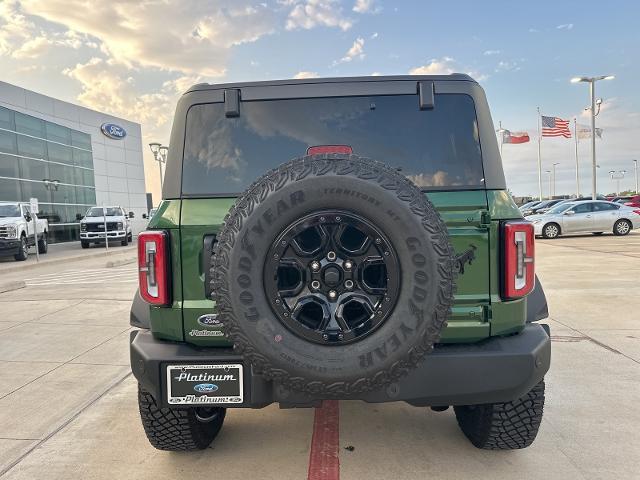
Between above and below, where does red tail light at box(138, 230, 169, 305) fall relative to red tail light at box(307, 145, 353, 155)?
below

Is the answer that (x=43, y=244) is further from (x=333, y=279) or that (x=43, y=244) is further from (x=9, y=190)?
(x=333, y=279)

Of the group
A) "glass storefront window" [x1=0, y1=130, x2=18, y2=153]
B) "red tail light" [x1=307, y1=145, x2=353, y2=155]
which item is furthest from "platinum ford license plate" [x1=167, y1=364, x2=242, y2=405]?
"glass storefront window" [x1=0, y1=130, x2=18, y2=153]

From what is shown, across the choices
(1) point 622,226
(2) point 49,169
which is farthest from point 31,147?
(1) point 622,226

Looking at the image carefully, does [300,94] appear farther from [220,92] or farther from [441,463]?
[441,463]

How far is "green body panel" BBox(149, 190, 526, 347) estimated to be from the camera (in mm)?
2277

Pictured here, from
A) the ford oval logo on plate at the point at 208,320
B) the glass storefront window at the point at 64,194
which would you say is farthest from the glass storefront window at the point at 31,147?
the ford oval logo on plate at the point at 208,320

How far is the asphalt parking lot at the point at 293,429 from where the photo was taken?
2.70 metres

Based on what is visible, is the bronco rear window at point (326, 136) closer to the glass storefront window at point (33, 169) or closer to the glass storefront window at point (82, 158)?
the glass storefront window at point (33, 169)

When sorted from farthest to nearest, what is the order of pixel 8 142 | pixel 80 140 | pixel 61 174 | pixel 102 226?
pixel 80 140 < pixel 61 174 < pixel 102 226 < pixel 8 142

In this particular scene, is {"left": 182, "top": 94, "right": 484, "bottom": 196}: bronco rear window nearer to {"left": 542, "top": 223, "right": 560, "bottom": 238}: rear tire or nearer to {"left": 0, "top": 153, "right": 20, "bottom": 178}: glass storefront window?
{"left": 542, "top": 223, "right": 560, "bottom": 238}: rear tire

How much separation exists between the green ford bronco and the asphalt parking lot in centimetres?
25

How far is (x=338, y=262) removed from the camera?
78.9 inches

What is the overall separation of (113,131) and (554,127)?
3177cm

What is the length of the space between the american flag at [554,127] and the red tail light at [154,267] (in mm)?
35318
